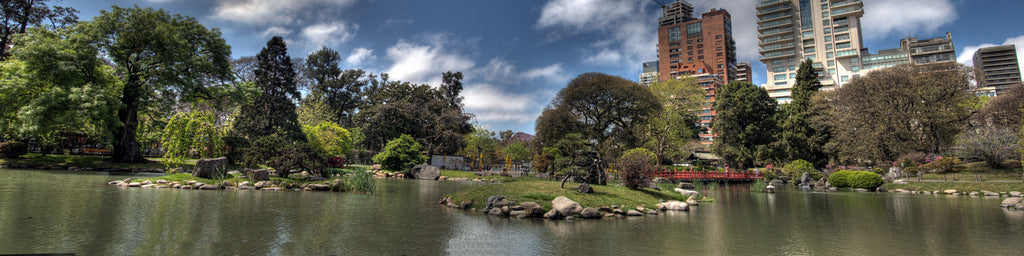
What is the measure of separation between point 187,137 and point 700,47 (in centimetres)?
12611

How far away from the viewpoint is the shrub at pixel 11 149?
77.3 ft

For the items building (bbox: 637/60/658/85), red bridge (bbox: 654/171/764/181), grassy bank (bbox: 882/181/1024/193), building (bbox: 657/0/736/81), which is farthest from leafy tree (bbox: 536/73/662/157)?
building (bbox: 637/60/658/85)

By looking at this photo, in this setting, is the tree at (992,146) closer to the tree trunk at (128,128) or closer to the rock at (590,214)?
the rock at (590,214)

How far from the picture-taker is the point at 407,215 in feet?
33.2

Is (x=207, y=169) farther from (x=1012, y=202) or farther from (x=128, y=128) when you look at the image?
(x=1012, y=202)

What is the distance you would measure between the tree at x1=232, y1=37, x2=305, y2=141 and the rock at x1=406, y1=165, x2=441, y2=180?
14.7 meters

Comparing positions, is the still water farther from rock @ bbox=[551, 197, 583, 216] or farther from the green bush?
the green bush

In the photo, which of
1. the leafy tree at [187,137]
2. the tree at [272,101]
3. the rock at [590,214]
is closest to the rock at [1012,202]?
the rock at [590,214]

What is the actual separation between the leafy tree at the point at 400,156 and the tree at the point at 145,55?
13.1m

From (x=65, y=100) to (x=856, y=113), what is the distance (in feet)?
175

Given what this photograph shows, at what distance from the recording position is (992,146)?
26.0 meters

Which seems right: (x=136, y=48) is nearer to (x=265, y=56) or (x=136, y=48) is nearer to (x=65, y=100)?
(x=65, y=100)

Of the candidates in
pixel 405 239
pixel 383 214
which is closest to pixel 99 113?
pixel 383 214

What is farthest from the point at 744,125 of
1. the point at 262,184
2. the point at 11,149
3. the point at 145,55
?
the point at 11,149
